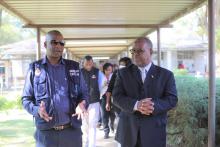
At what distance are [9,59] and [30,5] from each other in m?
30.0

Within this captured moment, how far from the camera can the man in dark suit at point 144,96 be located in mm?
3627

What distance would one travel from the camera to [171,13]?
857 cm

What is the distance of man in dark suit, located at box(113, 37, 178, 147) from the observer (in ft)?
11.9

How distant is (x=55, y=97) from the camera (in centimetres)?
358

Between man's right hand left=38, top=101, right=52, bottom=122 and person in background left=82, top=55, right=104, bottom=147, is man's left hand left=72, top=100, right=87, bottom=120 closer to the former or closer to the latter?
man's right hand left=38, top=101, right=52, bottom=122

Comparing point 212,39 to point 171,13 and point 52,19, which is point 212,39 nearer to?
point 171,13

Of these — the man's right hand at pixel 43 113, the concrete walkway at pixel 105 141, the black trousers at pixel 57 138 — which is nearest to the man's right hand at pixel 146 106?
the black trousers at pixel 57 138

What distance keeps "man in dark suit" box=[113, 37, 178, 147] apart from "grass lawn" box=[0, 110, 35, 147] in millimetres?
5293

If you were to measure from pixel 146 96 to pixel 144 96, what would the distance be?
2 cm

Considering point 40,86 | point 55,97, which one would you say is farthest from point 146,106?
point 40,86

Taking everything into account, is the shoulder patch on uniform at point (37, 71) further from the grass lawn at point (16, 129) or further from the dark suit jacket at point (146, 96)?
the grass lawn at point (16, 129)

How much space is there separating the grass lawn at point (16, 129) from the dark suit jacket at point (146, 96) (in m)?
5.28

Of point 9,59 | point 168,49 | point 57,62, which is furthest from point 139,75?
point 9,59

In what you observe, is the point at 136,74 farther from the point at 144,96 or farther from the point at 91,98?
the point at 91,98
